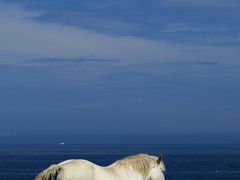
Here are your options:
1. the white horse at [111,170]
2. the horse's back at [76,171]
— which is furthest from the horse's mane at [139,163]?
the horse's back at [76,171]

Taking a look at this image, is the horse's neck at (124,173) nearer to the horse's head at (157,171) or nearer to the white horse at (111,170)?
the white horse at (111,170)

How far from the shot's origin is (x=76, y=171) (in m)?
13.3

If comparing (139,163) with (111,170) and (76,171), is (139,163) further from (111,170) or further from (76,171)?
(76,171)

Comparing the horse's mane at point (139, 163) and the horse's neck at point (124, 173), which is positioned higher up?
the horse's mane at point (139, 163)

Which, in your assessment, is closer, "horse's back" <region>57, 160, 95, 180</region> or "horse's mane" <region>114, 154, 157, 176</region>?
"horse's back" <region>57, 160, 95, 180</region>

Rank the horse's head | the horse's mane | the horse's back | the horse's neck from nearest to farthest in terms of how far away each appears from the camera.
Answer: the horse's back
the horse's neck
the horse's mane
the horse's head

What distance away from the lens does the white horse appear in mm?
13219

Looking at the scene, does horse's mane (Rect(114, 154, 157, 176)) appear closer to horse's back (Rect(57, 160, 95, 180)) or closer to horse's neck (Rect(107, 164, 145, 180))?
horse's neck (Rect(107, 164, 145, 180))

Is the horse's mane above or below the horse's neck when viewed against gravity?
above

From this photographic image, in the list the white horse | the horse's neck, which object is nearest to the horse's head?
the white horse

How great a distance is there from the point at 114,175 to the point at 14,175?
62459 mm

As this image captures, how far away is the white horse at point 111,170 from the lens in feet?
43.4

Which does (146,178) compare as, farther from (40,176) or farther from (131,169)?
(40,176)

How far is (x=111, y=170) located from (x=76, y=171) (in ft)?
3.12
